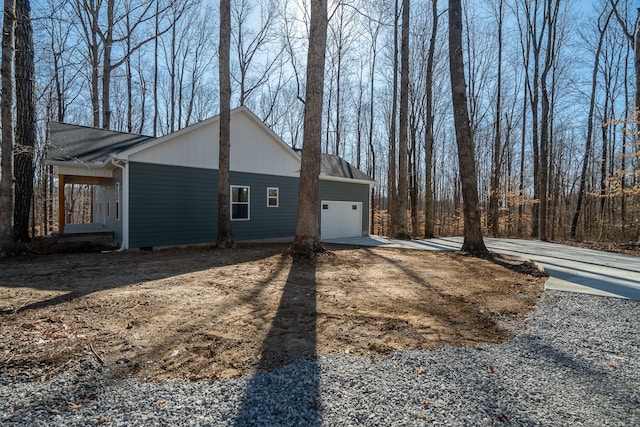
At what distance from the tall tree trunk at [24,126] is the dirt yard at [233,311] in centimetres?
263

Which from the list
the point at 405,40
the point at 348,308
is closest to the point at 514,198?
the point at 405,40

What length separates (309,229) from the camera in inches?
300

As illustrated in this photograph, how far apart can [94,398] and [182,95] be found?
73.2 feet

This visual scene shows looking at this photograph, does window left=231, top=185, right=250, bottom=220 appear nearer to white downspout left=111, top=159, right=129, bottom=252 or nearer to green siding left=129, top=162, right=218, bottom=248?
green siding left=129, top=162, right=218, bottom=248

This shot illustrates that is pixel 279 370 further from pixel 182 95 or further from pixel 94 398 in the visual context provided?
pixel 182 95

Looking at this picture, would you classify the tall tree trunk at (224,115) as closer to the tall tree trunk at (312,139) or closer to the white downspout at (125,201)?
the white downspout at (125,201)

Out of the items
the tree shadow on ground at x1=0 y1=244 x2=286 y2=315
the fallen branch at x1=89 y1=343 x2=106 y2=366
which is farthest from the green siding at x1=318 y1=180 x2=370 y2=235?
the fallen branch at x1=89 y1=343 x2=106 y2=366

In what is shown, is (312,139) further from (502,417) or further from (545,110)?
(545,110)

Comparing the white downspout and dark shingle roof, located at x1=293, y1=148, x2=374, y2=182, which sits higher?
dark shingle roof, located at x1=293, y1=148, x2=374, y2=182

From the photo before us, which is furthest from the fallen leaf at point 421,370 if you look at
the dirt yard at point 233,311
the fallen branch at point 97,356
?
the fallen branch at point 97,356

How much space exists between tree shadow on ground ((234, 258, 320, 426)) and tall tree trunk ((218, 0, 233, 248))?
611 centimetres

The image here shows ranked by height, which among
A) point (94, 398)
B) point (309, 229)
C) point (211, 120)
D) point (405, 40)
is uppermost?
point (405, 40)

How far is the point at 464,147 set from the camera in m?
8.27

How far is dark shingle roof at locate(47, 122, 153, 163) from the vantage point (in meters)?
9.05
